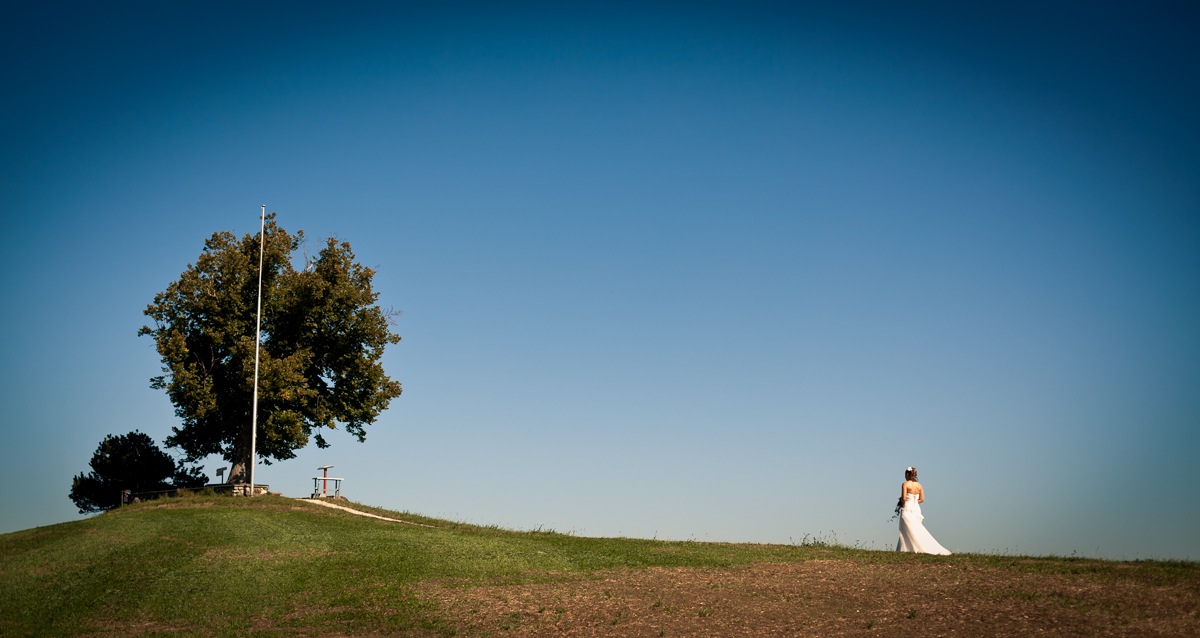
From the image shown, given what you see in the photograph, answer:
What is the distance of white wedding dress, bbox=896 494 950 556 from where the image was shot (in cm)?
2500

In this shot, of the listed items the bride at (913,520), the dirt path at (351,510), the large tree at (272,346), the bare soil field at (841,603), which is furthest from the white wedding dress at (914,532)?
the large tree at (272,346)

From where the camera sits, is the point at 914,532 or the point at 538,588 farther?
the point at 914,532

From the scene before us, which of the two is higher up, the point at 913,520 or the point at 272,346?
the point at 272,346

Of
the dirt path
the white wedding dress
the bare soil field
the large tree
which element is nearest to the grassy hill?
the bare soil field

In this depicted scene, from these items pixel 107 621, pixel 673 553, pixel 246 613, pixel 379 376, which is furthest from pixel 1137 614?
pixel 379 376

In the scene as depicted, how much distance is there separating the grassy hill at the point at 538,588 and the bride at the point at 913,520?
104 cm

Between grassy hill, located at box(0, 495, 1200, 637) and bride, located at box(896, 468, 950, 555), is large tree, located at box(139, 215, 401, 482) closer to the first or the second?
grassy hill, located at box(0, 495, 1200, 637)

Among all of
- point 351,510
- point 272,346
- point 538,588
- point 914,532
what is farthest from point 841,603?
point 272,346

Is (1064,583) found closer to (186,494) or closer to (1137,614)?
(1137,614)

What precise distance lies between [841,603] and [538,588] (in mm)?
6919

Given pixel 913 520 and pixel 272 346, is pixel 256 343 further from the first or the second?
pixel 913 520

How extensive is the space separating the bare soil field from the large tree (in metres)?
24.3

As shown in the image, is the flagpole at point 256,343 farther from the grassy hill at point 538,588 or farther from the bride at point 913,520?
the bride at point 913,520

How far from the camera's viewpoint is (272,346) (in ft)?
148
